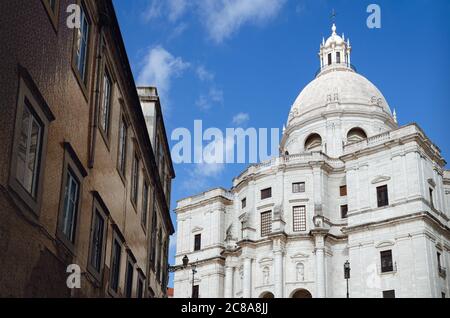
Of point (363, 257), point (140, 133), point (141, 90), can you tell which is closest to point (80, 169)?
point (140, 133)

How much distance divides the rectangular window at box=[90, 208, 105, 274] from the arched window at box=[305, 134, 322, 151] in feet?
157

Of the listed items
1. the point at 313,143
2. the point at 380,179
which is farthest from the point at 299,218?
the point at 313,143

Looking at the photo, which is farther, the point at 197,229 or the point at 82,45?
the point at 197,229

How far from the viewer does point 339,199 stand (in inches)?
2179

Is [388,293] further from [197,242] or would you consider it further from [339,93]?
[339,93]

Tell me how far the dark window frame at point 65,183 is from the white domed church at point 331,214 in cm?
3196

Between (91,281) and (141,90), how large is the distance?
12.6 m

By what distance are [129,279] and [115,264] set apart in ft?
8.13

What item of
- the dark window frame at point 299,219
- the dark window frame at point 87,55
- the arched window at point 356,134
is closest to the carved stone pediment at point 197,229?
the dark window frame at point 299,219

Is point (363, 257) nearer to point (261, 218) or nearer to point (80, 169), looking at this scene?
point (261, 218)

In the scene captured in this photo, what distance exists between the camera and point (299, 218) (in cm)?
5444

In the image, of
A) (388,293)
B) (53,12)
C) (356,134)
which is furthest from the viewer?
(356,134)

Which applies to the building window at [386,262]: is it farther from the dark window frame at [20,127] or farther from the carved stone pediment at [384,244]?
the dark window frame at [20,127]

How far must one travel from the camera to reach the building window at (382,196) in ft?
163
